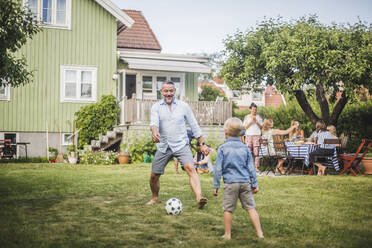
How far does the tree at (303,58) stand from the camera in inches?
Answer: 541

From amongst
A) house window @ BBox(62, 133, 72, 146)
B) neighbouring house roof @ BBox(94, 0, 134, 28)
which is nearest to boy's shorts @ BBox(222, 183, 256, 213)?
house window @ BBox(62, 133, 72, 146)

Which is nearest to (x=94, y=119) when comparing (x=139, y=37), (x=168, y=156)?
(x=139, y=37)

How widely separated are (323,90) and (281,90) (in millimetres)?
2386

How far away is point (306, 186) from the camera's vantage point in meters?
9.09

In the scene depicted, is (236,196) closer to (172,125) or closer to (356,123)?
(172,125)

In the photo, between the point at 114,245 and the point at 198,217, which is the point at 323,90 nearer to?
the point at 198,217

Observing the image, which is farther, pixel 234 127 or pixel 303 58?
pixel 303 58

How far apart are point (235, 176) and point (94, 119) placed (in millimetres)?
14605

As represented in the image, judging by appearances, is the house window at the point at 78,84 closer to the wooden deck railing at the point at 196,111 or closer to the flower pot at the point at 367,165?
the wooden deck railing at the point at 196,111

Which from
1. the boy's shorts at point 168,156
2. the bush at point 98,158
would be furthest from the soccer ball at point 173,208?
the bush at point 98,158

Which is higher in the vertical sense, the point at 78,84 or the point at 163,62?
the point at 163,62

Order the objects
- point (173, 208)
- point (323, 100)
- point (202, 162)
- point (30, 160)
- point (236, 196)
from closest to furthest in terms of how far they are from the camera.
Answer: point (236, 196) → point (173, 208) → point (202, 162) → point (323, 100) → point (30, 160)

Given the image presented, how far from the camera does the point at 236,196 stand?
472cm

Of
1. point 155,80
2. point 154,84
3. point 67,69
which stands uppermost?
point 67,69
